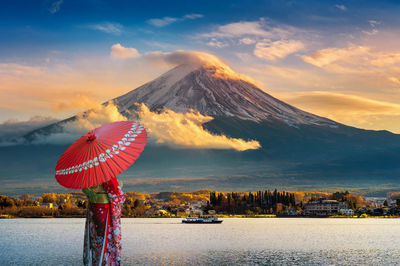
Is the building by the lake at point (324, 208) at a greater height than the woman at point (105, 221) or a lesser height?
lesser

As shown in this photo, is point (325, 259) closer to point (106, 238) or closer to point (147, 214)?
point (106, 238)

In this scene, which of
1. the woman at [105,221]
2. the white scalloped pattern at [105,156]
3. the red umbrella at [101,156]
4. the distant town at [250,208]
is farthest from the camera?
the distant town at [250,208]

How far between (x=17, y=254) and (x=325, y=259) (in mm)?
16222

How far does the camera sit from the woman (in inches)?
415

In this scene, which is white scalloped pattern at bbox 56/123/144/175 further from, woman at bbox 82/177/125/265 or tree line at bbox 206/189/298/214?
tree line at bbox 206/189/298/214

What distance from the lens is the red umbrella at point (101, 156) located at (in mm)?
9984

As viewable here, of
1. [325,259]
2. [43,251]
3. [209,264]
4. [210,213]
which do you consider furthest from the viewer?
[210,213]

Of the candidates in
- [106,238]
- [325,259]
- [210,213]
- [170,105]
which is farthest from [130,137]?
[170,105]

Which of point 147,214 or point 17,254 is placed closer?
point 17,254

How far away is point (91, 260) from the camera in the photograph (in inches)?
421

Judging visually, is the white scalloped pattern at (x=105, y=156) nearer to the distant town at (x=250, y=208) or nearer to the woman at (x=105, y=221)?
the woman at (x=105, y=221)

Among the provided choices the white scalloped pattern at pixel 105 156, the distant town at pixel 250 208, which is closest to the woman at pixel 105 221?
the white scalloped pattern at pixel 105 156

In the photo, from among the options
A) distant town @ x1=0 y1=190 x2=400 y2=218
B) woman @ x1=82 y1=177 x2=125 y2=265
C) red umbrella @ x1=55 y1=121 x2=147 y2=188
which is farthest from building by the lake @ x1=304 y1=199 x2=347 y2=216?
red umbrella @ x1=55 y1=121 x2=147 y2=188

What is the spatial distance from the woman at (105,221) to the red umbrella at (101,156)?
19.9 inches
